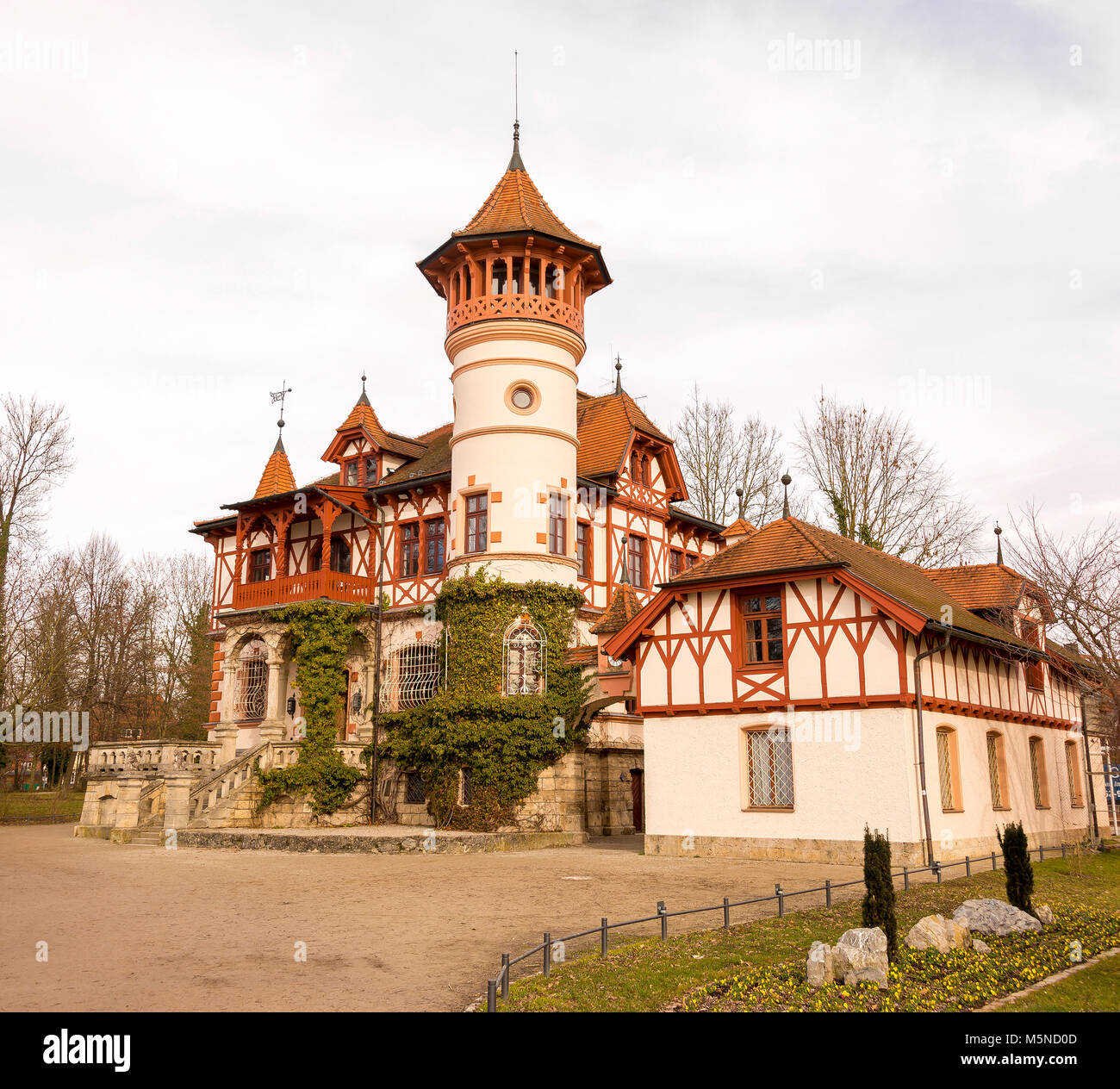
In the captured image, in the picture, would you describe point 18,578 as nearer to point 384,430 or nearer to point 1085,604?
point 384,430

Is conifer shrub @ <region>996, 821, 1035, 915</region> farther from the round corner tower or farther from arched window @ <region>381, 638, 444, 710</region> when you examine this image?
arched window @ <region>381, 638, 444, 710</region>

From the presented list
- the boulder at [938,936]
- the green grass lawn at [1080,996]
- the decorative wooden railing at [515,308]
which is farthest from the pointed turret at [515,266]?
the green grass lawn at [1080,996]

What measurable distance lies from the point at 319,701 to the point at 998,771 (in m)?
16.8

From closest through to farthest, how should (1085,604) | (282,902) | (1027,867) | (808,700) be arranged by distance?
(1027,867)
(282,902)
(1085,604)
(808,700)

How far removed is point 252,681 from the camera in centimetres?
3120

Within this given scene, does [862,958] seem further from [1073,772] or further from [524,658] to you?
[1073,772]

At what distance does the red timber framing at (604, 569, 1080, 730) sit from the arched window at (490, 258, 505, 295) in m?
10.3

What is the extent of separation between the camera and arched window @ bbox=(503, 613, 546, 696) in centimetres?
2470

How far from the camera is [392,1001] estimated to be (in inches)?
303

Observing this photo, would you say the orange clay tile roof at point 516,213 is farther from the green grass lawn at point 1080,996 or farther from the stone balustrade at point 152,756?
the green grass lawn at point 1080,996

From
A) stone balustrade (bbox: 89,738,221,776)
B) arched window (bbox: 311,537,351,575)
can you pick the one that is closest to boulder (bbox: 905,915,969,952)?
stone balustrade (bbox: 89,738,221,776)

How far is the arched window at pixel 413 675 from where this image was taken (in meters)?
26.8

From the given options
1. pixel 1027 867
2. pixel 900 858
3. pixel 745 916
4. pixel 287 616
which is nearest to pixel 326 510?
pixel 287 616
